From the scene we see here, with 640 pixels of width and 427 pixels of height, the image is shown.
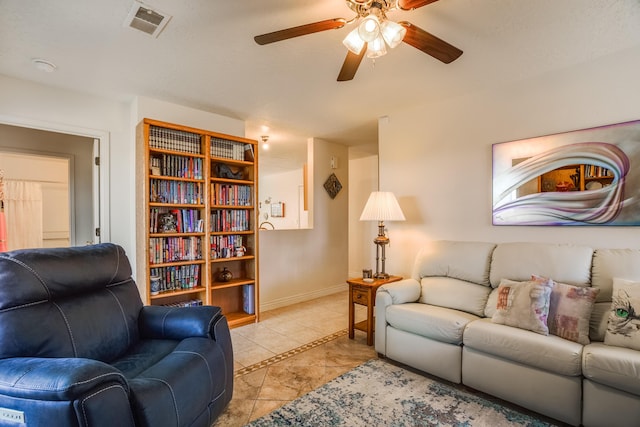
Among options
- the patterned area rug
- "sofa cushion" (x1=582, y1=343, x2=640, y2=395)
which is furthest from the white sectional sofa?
the patterned area rug

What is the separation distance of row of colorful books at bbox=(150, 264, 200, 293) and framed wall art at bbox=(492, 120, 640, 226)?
2999 millimetres

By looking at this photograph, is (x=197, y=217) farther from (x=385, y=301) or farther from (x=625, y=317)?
(x=625, y=317)

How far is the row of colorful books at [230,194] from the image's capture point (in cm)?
346

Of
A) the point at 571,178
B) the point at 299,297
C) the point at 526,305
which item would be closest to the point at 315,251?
the point at 299,297

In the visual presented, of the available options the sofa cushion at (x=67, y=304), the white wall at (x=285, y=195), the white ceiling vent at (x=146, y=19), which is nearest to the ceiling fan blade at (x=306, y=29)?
the white ceiling vent at (x=146, y=19)

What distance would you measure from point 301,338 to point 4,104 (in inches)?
129

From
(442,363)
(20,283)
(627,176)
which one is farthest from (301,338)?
(627,176)

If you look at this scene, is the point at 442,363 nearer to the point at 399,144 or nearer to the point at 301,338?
the point at 301,338

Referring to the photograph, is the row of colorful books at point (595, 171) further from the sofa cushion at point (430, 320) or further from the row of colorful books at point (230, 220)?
the row of colorful books at point (230, 220)

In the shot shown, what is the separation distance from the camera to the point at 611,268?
2.04 meters

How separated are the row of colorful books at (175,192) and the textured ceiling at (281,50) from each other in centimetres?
84

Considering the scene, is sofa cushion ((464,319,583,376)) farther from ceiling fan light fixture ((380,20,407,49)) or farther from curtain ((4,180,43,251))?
curtain ((4,180,43,251))

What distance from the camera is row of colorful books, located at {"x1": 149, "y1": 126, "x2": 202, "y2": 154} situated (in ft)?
9.85

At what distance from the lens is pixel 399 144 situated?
11.7 feet
